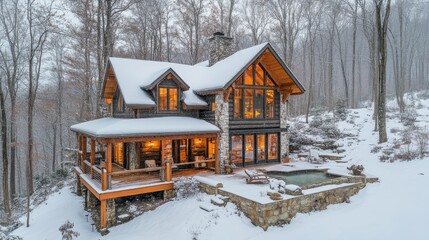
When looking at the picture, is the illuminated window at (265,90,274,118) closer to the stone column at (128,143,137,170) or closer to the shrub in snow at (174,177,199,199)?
the shrub in snow at (174,177,199,199)

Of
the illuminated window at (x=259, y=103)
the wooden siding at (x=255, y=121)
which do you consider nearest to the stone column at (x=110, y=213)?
the wooden siding at (x=255, y=121)

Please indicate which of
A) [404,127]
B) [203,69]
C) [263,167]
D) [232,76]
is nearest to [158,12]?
[203,69]

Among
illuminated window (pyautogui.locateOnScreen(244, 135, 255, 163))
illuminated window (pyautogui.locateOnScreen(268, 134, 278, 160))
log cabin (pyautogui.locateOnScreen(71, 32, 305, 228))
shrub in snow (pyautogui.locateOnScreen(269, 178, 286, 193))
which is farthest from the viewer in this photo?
illuminated window (pyautogui.locateOnScreen(268, 134, 278, 160))

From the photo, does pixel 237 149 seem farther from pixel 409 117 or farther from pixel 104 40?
pixel 409 117

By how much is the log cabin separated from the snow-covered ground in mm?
1659

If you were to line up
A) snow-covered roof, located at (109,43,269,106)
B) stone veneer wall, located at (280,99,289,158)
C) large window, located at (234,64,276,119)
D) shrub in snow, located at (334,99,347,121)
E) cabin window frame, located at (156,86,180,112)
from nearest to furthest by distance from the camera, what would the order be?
snow-covered roof, located at (109,43,269,106) < cabin window frame, located at (156,86,180,112) < large window, located at (234,64,276,119) < stone veneer wall, located at (280,99,289,158) < shrub in snow, located at (334,99,347,121)

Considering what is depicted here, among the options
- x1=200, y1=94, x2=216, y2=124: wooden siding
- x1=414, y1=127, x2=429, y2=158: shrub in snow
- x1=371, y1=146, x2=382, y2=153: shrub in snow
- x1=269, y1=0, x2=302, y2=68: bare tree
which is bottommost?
x1=371, y1=146, x2=382, y2=153: shrub in snow

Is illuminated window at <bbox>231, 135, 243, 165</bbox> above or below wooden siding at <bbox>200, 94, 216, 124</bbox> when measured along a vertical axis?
below

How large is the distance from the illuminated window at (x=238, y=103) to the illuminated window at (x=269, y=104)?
6.26ft

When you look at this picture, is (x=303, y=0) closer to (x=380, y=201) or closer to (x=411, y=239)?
(x=380, y=201)

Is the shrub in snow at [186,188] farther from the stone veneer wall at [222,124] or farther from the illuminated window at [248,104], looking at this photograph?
the illuminated window at [248,104]

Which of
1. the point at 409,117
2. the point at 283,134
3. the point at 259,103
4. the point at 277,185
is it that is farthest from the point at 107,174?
the point at 409,117

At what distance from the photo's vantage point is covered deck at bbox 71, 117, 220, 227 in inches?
471

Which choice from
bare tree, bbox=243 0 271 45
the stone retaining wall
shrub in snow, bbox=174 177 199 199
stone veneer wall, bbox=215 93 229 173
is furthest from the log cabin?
bare tree, bbox=243 0 271 45
